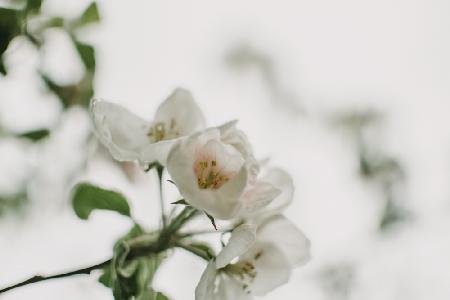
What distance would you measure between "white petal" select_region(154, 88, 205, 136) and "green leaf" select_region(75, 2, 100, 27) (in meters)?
0.15

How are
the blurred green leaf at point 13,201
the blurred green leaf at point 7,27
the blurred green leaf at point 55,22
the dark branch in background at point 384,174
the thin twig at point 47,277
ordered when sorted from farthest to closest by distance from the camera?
the dark branch in background at point 384,174 → the blurred green leaf at point 13,201 → the blurred green leaf at point 55,22 → the blurred green leaf at point 7,27 → the thin twig at point 47,277

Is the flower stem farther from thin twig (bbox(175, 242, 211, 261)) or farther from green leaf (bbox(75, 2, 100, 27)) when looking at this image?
green leaf (bbox(75, 2, 100, 27))

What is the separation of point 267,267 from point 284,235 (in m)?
0.03

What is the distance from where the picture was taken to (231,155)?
0.53 metres

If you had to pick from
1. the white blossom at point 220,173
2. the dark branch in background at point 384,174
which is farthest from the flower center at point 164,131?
the dark branch in background at point 384,174

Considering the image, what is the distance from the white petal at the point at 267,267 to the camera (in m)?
0.60

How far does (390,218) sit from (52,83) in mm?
741

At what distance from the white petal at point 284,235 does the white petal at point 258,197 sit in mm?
69

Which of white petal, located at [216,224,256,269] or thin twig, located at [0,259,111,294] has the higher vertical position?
white petal, located at [216,224,256,269]

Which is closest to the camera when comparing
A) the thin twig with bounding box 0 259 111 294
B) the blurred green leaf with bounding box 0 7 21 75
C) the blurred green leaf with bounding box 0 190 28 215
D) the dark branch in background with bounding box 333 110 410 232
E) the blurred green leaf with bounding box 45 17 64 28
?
the thin twig with bounding box 0 259 111 294

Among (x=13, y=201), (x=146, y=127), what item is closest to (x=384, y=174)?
(x=13, y=201)

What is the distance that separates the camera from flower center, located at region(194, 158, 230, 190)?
52cm

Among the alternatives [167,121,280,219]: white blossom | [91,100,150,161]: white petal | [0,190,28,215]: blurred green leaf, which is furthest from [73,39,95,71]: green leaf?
[0,190,28,215]: blurred green leaf

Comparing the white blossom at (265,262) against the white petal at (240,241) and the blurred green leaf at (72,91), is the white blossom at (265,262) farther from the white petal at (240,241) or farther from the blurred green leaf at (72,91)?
the blurred green leaf at (72,91)
